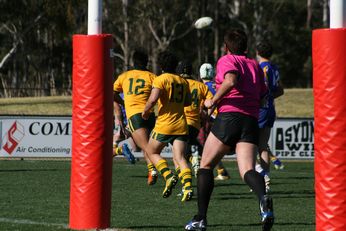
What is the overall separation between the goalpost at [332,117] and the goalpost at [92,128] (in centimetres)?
259

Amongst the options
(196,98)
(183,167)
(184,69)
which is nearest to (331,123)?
(183,167)

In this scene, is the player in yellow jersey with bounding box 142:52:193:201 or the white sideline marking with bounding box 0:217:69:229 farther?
the player in yellow jersey with bounding box 142:52:193:201

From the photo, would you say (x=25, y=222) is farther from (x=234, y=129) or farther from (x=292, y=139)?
(x=292, y=139)

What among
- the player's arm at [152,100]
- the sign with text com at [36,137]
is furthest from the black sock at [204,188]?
the sign with text com at [36,137]

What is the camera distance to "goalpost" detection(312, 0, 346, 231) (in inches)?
302

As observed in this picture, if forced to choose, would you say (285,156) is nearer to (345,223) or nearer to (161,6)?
(345,223)

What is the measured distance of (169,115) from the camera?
43.9 ft

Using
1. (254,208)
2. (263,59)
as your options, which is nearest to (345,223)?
(254,208)

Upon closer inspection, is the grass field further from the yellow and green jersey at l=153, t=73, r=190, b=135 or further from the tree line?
the yellow and green jersey at l=153, t=73, r=190, b=135

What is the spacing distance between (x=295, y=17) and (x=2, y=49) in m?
20.5

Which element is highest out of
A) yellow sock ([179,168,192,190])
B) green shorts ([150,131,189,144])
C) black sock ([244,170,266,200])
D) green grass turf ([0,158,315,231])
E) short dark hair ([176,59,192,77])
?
short dark hair ([176,59,192,77])

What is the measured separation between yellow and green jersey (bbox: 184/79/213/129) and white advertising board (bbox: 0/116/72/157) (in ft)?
31.3

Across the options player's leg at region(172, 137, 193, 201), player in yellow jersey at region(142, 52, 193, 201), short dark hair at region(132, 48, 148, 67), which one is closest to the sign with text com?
short dark hair at region(132, 48, 148, 67)

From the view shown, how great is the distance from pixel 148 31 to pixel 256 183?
4888 cm
